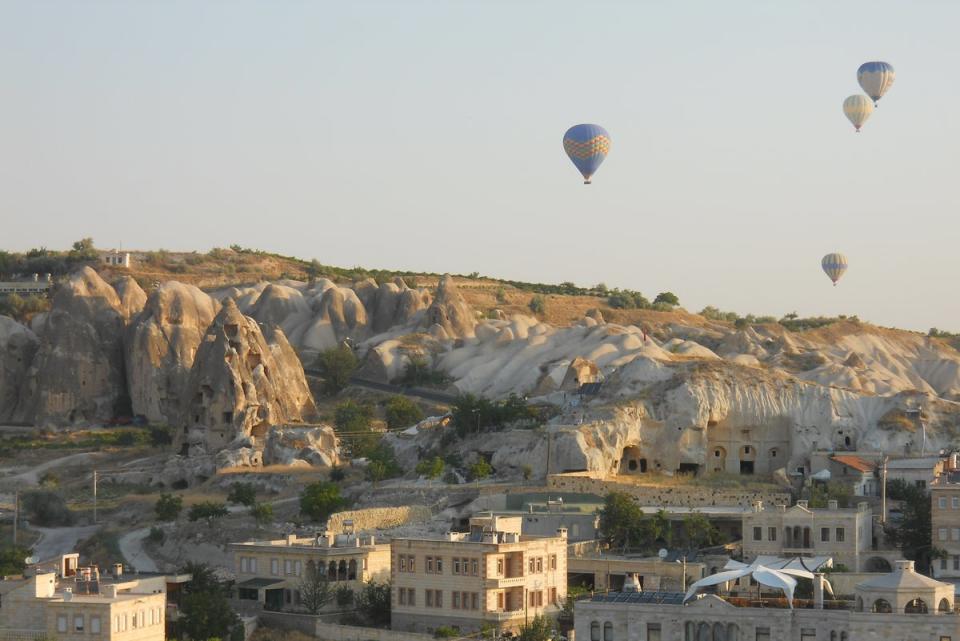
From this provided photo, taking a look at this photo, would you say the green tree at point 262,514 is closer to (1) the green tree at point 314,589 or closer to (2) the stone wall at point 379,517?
(2) the stone wall at point 379,517

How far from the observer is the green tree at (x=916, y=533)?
2781 inches

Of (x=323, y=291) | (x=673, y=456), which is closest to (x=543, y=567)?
(x=673, y=456)

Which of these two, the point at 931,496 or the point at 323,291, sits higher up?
the point at 323,291

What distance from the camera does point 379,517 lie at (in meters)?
79.3

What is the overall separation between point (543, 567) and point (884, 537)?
12.5 metres

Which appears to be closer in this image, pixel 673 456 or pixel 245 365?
pixel 673 456

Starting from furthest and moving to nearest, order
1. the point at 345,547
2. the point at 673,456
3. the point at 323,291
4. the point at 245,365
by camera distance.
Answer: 1. the point at 323,291
2. the point at 245,365
3. the point at 673,456
4. the point at 345,547

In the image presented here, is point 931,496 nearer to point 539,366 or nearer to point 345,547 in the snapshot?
point 345,547

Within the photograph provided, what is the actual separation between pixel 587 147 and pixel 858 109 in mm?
15835

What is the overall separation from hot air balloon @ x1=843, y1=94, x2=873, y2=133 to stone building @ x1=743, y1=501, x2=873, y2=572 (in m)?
40.0

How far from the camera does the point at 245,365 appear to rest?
99062 millimetres

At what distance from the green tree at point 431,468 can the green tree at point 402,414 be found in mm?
17873

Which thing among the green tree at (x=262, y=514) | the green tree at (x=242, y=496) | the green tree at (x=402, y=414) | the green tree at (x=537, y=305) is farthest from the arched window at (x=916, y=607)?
the green tree at (x=537, y=305)

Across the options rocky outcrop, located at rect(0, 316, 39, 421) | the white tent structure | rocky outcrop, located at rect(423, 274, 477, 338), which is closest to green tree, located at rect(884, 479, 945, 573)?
the white tent structure
